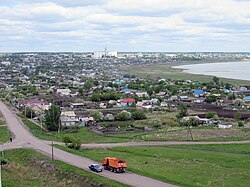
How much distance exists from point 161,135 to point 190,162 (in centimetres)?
1285

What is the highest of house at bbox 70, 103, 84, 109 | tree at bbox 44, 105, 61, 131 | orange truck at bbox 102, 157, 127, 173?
orange truck at bbox 102, 157, 127, 173

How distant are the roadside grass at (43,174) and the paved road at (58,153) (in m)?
0.77

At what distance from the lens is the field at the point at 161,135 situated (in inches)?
1526

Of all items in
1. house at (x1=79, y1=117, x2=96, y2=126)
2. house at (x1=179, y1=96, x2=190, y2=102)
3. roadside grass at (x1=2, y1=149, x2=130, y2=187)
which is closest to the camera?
roadside grass at (x1=2, y1=149, x2=130, y2=187)

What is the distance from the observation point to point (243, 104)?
66.1 m

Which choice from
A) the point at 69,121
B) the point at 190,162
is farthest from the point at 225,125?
the point at 190,162

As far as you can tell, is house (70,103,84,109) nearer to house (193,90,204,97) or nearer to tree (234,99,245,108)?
tree (234,99,245,108)

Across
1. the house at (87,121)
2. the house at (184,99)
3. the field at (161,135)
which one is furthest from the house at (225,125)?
the house at (184,99)

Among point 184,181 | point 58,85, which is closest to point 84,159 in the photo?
point 184,181

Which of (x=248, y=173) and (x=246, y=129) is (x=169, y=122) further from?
(x=248, y=173)

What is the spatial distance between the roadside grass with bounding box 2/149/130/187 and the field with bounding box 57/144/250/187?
2.74m

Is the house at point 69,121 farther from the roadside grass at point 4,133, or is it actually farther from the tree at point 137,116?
the tree at point 137,116

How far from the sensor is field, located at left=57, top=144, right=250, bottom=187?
22.4 metres

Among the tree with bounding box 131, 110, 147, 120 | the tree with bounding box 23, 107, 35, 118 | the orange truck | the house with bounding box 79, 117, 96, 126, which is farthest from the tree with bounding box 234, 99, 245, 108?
the orange truck
